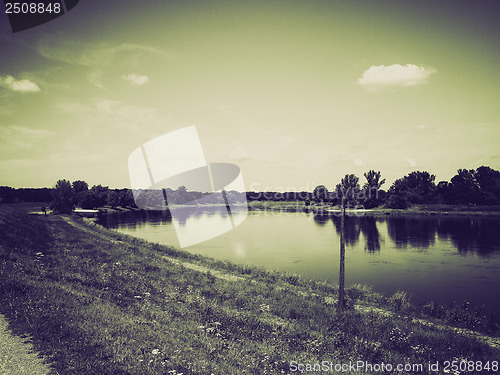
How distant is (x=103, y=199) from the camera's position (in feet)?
509

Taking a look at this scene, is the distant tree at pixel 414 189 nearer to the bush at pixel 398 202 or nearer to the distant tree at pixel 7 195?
the bush at pixel 398 202

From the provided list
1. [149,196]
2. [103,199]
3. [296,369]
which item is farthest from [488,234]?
[149,196]

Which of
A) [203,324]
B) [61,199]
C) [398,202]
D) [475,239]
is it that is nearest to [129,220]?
[61,199]

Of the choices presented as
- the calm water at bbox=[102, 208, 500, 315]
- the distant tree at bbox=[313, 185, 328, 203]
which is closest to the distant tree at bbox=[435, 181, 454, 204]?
the distant tree at bbox=[313, 185, 328, 203]

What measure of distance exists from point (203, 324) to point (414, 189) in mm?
166393

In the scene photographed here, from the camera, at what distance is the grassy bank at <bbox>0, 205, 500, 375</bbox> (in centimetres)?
934

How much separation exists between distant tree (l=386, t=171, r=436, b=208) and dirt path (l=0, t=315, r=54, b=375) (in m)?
151

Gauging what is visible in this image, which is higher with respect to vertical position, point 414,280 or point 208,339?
point 208,339

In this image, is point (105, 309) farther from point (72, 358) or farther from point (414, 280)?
point (414, 280)

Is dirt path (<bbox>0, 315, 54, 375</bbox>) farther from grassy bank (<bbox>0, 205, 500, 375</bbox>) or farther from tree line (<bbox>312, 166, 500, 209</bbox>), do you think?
tree line (<bbox>312, 166, 500, 209</bbox>)

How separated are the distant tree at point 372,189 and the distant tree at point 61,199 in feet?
433

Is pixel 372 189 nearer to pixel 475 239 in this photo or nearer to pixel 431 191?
pixel 431 191

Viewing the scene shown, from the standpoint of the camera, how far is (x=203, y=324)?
537 inches

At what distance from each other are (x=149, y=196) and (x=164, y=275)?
178370 mm
